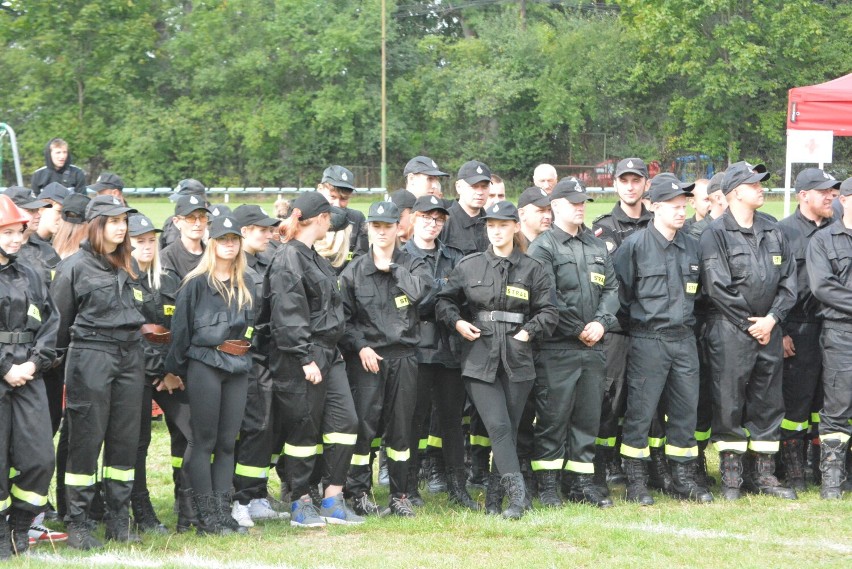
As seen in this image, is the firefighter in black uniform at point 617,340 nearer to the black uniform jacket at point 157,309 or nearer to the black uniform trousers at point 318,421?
the black uniform trousers at point 318,421

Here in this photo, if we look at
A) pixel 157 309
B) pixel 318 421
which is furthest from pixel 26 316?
pixel 318 421

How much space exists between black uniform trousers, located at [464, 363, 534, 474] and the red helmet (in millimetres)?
3202

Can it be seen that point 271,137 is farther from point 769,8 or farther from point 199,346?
point 199,346

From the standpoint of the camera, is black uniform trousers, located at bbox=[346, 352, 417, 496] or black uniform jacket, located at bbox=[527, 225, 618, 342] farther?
black uniform jacket, located at bbox=[527, 225, 618, 342]

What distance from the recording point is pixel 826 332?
28.2ft

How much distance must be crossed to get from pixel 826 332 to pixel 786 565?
2.73m

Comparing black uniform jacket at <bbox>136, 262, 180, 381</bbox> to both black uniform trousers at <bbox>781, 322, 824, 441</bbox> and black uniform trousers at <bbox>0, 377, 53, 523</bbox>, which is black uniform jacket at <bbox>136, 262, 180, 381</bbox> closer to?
black uniform trousers at <bbox>0, 377, 53, 523</bbox>

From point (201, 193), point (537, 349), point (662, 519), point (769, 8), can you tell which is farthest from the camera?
point (769, 8)

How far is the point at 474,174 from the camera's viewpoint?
9031 mm

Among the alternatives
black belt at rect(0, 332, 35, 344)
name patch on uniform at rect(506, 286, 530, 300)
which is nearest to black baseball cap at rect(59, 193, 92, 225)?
black belt at rect(0, 332, 35, 344)

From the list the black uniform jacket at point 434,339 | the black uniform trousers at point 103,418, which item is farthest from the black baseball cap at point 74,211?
the black uniform jacket at point 434,339

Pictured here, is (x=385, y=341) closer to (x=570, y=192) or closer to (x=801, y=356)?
(x=570, y=192)

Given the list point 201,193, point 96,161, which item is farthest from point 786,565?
point 96,161

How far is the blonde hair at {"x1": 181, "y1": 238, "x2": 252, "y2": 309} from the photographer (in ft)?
23.4
